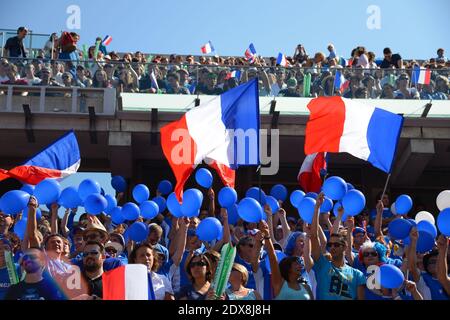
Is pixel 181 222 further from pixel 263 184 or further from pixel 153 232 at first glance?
pixel 263 184

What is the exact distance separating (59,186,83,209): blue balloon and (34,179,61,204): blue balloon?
25cm

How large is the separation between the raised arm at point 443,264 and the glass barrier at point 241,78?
399 inches

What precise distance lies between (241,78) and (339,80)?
6.12 feet

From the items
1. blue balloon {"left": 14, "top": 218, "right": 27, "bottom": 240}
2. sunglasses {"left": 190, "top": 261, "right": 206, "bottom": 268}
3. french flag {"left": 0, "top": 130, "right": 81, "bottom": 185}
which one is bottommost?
blue balloon {"left": 14, "top": 218, "right": 27, "bottom": 240}

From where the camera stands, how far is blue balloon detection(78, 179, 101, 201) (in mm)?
12547

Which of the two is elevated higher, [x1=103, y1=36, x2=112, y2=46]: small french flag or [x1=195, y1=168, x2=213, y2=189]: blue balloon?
[x1=103, y1=36, x2=112, y2=46]: small french flag

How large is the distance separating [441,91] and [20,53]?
329 inches

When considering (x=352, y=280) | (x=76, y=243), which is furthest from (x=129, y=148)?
(x=352, y=280)

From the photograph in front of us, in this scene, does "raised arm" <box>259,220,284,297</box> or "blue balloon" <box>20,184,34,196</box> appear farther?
"blue balloon" <box>20,184,34,196</box>

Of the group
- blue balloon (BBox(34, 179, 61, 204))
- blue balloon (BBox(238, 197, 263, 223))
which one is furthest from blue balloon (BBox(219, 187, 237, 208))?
blue balloon (BBox(34, 179, 61, 204))

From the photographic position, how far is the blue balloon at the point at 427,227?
1051 centimetres

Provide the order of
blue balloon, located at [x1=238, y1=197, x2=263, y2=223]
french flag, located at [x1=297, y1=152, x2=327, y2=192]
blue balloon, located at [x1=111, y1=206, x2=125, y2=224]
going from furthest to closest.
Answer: french flag, located at [x1=297, y1=152, x2=327, y2=192], blue balloon, located at [x1=111, y1=206, x2=125, y2=224], blue balloon, located at [x1=238, y1=197, x2=263, y2=223]

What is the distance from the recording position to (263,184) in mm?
21906

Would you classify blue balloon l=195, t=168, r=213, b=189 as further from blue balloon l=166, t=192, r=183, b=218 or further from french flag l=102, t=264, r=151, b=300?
french flag l=102, t=264, r=151, b=300
